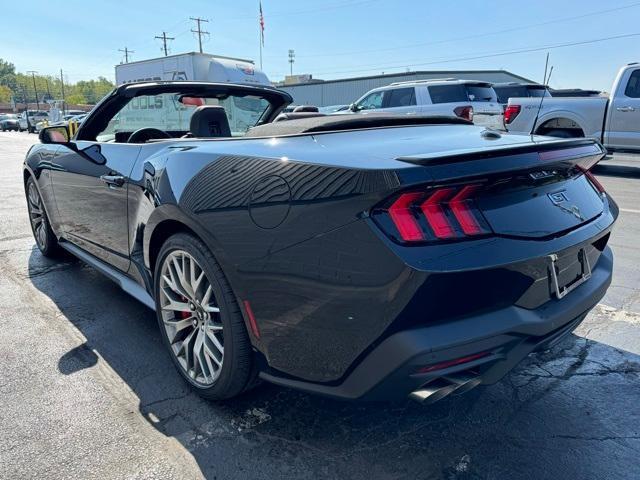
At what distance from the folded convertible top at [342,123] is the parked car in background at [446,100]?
8.86 metres

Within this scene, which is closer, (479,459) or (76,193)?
(479,459)

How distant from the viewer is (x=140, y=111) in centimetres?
406

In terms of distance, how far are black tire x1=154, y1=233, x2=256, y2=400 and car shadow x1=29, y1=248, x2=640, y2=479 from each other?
0.16m

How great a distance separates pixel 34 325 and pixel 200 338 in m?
1.62

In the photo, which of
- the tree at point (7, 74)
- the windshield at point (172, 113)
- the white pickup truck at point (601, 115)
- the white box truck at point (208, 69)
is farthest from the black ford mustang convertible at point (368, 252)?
the tree at point (7, 74)

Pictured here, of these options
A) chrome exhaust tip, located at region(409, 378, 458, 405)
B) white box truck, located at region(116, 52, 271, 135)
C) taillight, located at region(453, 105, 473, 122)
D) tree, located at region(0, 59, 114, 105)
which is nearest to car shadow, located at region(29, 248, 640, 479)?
chrome exhaust tip, located at region(409, 378, 458, 405)

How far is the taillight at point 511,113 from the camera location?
10.2m

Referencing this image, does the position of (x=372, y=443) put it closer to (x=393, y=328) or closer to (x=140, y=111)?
(x=393, y=328)

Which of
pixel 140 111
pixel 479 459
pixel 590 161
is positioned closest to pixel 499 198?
pixel 590 161

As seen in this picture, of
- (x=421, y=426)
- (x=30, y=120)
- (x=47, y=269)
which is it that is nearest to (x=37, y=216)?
(x=47, y=269)

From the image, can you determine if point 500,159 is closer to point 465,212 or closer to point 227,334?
point 465,212

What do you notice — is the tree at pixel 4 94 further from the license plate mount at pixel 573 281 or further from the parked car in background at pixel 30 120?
the license plate mount at pixel 573 281

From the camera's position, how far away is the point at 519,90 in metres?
14.7

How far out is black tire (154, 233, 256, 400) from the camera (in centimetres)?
203
